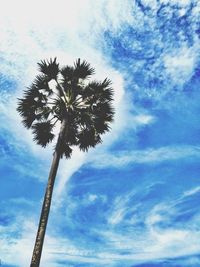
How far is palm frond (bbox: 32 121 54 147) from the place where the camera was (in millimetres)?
20391

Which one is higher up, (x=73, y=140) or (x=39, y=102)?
(x=39, y=102)

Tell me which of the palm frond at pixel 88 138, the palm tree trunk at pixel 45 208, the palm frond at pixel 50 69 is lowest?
the palm tree trunk at pixel 45 208

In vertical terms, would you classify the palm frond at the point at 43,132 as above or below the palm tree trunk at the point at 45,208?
above

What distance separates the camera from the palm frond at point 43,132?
20391 mm

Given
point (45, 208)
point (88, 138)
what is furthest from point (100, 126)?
point (45, 208)

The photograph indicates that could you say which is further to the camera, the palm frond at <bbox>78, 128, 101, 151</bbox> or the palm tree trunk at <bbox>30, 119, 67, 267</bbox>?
the palm frond at <bbox>78, 128, 101, 151</bbox>

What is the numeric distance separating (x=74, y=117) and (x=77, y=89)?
72.8 inches

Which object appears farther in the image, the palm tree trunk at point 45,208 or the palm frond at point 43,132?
the palm frond at point 43,132

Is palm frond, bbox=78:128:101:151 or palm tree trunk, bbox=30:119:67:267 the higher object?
palm frond, bbox=78:128:101:151

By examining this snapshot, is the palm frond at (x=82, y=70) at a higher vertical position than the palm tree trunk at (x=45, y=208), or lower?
higher

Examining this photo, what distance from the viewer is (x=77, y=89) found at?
67.4ft

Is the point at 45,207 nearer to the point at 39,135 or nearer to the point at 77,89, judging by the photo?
the point at 39,135

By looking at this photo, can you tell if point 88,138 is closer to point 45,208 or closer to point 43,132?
point 43,132

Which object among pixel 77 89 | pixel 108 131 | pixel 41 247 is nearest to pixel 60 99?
pixel 77 89
